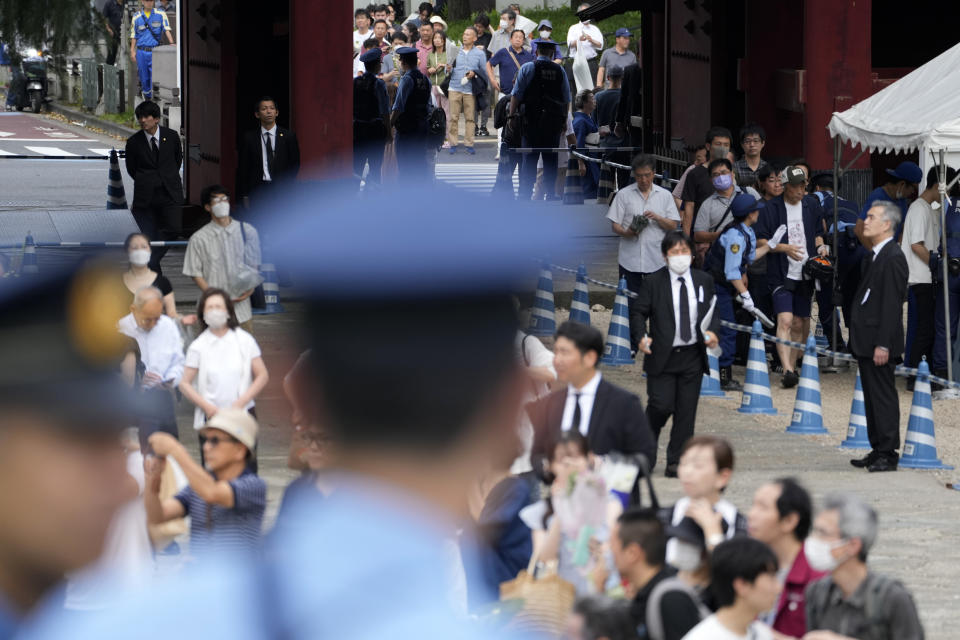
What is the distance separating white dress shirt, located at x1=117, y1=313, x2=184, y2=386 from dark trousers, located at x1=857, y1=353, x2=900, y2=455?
458 cm

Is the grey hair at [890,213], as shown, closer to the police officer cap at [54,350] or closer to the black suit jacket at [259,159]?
the black suit jacket at [259,159]

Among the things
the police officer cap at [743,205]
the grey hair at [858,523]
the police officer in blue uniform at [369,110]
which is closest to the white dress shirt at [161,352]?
the grey hair at [858,523]

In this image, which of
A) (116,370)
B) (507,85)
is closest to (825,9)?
(507,85)

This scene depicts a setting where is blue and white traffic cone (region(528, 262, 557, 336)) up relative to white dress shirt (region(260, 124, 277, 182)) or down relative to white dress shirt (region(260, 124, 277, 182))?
down

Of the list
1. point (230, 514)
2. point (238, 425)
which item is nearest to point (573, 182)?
point (238, 425)

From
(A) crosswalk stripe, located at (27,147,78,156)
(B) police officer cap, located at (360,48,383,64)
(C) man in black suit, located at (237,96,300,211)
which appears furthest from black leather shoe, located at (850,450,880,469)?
(A) crosswalk stripe, located at (27,147,78,156)

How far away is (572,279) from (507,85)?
10.5 meters

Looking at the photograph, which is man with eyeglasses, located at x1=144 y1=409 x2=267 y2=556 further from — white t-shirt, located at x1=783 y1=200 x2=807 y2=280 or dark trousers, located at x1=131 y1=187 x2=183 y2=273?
dark trousers, located at x1=131 y1=187 x2=183 y2=273

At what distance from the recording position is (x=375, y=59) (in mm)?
20547

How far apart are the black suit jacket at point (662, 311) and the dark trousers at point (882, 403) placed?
4.09 ft

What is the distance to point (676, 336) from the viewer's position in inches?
407

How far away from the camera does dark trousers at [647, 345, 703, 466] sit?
34.1ft

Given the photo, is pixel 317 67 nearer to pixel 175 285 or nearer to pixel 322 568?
pixel 175 285

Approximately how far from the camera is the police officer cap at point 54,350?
1868 millimetres
